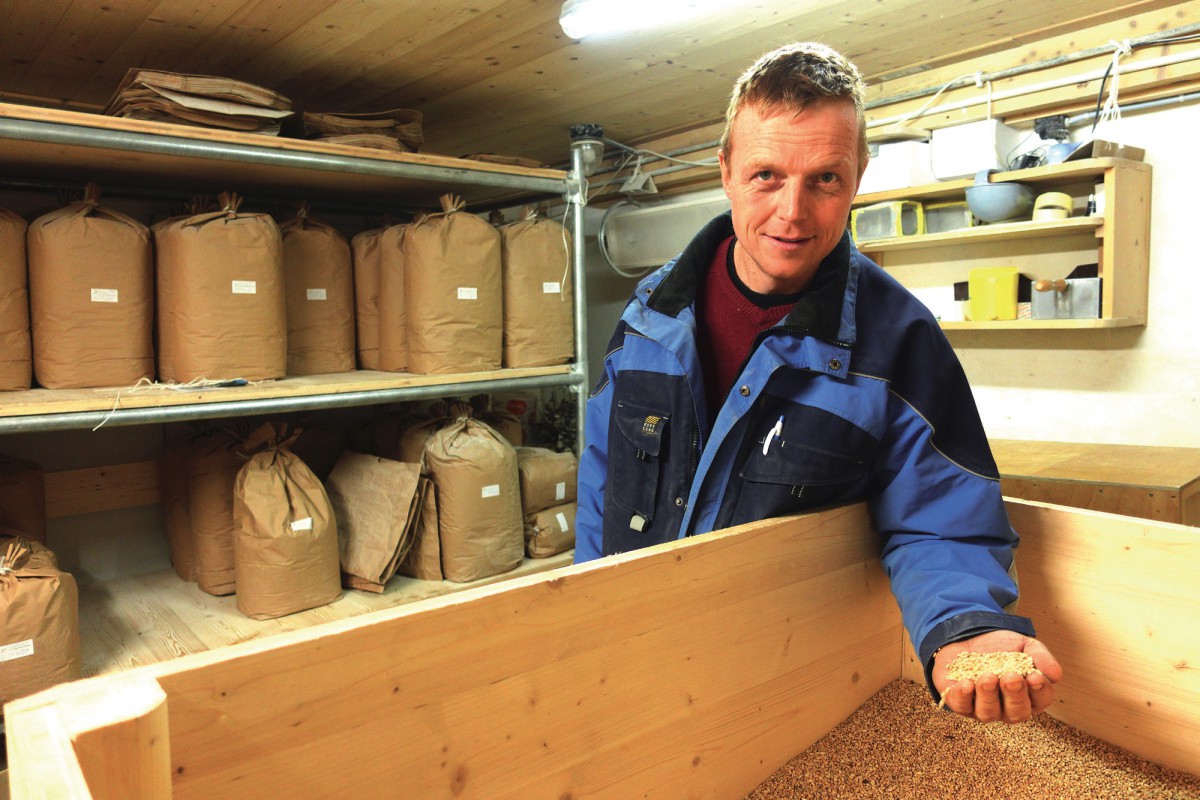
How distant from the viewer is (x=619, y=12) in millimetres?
2172

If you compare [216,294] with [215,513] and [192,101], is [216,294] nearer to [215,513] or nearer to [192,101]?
[192,101]

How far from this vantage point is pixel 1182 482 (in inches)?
81.6

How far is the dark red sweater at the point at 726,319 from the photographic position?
1237 mm

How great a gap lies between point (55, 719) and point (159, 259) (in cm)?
204

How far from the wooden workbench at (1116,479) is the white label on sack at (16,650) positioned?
98.6 inches

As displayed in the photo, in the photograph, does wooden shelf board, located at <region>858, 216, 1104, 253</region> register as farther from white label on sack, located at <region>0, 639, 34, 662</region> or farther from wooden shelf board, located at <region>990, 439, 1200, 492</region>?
white label on sack, located at <region>0, 639, 34, 662</region>

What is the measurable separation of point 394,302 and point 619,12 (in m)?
1.22

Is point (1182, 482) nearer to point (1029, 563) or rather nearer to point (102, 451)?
point (1029, 563)

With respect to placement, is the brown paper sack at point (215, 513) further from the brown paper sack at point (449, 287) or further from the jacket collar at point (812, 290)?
the jacket collar at point (812, 290)

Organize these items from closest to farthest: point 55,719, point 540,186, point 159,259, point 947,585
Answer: point 55,719, point 947,585, point 159,259, point 540,186

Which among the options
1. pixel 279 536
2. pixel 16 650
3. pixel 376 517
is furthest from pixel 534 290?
pixel 16 650

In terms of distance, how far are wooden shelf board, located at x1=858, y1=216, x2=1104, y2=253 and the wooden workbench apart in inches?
28.5

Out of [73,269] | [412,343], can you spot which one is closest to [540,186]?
[412,343]

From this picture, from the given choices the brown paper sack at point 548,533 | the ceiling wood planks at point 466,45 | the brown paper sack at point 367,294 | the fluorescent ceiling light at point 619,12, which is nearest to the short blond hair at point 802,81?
the fluorescent ceiling light at point 619,12
